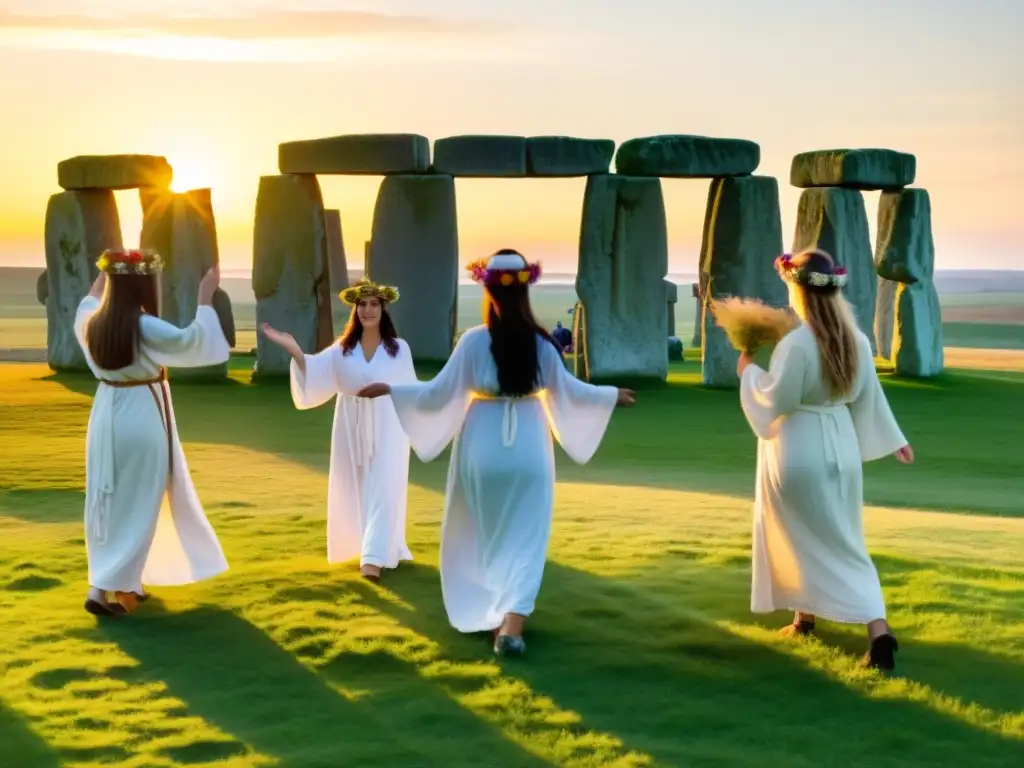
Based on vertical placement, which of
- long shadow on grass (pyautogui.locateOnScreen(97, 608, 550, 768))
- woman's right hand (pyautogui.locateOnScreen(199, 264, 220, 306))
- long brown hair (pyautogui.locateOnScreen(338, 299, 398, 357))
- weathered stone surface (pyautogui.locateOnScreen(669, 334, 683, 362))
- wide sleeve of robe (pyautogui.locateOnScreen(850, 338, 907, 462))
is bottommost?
weathered stone surface (pyautogui.locateOnScreen(669, 334, 683, 362))

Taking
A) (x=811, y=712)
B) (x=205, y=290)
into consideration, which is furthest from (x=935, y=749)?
(x=205, y=290)

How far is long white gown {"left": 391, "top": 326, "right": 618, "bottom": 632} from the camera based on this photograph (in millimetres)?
7750

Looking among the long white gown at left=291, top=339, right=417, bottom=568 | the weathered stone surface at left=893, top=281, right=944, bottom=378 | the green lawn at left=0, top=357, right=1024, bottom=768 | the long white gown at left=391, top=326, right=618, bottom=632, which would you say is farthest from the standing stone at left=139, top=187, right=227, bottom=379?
the long white gown at left=391, top=326, right=618, bottom=632

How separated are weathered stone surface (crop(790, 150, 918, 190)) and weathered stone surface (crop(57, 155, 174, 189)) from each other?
10790 millimetres

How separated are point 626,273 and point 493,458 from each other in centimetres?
1510

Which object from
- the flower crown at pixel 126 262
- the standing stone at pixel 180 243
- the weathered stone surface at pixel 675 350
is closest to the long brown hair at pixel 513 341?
the flower crown at pixel 126 262

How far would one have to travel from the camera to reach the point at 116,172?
24266mm

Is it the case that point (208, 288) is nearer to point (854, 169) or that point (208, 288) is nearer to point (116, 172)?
point (854, 169)

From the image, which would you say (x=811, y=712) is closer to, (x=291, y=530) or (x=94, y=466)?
(x=94, y=466)

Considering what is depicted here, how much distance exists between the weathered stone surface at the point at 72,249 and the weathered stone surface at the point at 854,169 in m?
12.0

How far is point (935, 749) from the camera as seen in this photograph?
6156mm

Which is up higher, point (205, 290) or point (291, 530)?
point (205, 290)

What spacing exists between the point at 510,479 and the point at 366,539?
1.71 m

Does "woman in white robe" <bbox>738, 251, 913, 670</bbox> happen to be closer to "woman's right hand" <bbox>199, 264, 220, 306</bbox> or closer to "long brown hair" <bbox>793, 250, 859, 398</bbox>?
"long brown hair" <bbox>793, 250, 859, 398</bbox>
